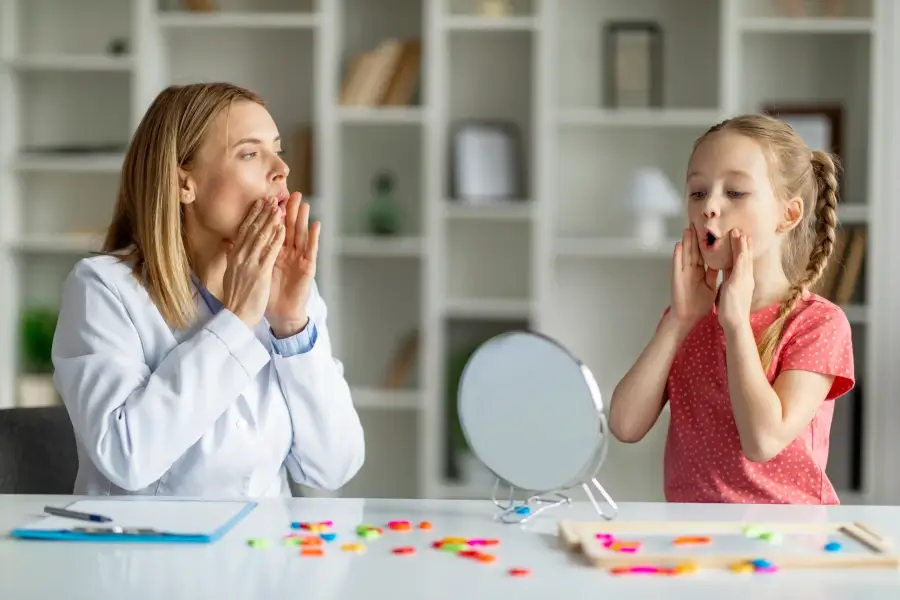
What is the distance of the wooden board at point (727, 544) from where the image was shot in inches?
44.5

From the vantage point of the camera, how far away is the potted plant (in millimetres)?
3682

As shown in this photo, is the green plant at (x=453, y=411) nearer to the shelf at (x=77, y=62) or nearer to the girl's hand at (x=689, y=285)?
the shelf at (x=77, y=62)

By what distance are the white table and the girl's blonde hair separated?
1.69ft

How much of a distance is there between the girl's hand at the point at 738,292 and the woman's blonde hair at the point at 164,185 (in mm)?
828

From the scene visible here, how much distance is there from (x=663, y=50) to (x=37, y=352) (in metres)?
2.41

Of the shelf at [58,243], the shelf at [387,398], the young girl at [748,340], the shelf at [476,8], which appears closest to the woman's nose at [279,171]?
the young girl at [748,340]

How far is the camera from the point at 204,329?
157 centimetres

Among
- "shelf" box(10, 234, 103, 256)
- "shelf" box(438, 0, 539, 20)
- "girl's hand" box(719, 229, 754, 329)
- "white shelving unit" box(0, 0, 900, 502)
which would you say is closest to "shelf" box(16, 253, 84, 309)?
"white shelving unit" box(0, 0, 900, 502)

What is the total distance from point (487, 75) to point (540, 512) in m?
2.65

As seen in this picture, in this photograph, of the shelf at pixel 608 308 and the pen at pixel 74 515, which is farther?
the shelf at pixel 608 308

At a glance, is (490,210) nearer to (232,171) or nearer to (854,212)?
(854,212)

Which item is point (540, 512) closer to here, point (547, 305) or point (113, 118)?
point (547, 305)

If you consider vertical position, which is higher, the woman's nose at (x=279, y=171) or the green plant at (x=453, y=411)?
the woman's nose at (x=279, y=171)

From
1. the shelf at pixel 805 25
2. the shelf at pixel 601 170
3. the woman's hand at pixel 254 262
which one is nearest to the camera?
the woman's hand at pixel 254 262
